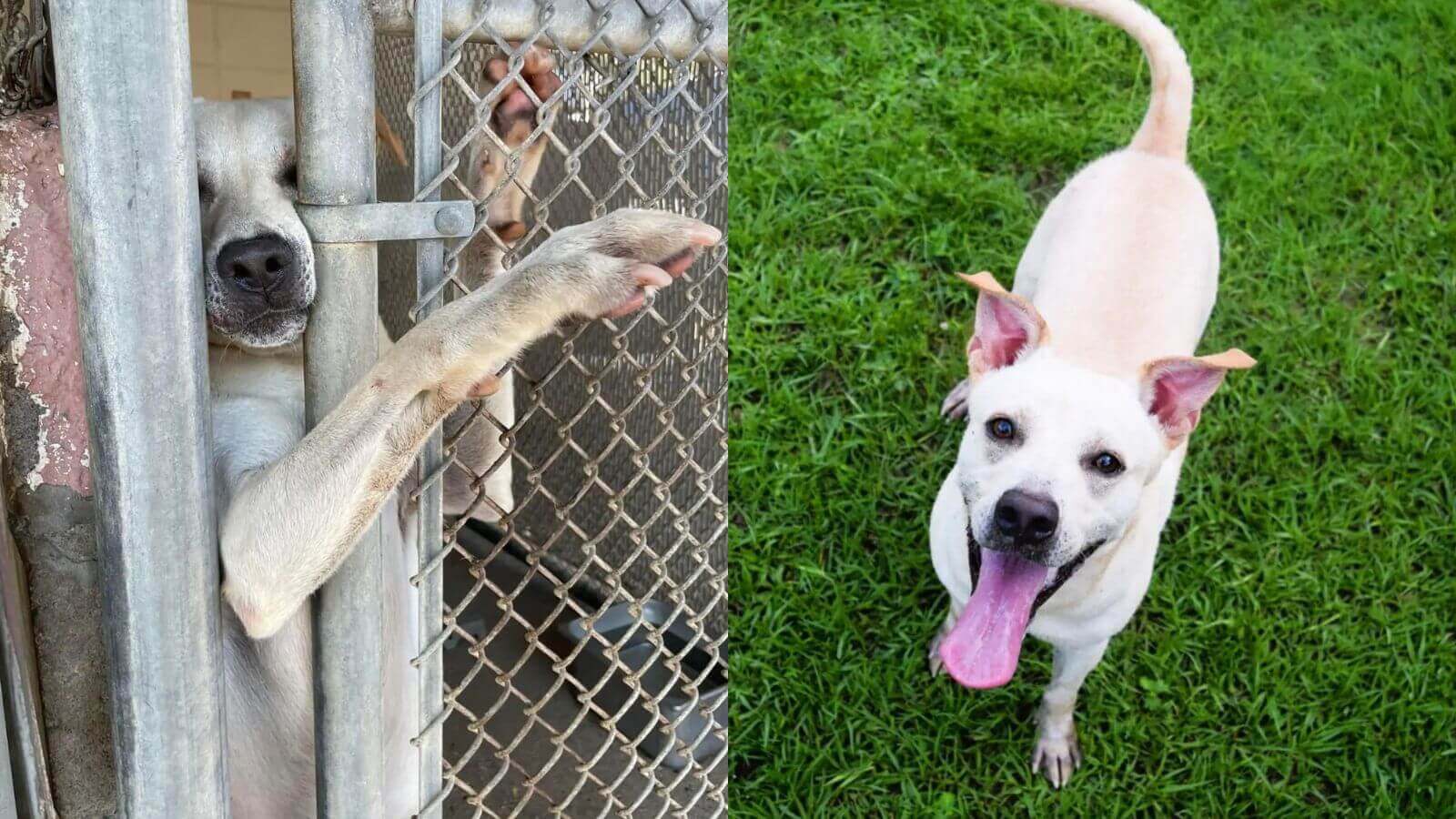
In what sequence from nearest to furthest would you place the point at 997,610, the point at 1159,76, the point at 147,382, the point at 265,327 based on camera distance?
the point at 147,382, the point at 265,327, the point at 997,610, the point at 1159,76

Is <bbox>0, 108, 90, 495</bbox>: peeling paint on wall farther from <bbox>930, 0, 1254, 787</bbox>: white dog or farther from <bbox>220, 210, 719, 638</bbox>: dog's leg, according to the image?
<bbox>930, 0, 1254, 787</bbox>: white dog

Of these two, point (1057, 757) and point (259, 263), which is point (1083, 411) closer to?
point (1057, 757)

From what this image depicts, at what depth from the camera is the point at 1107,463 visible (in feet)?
6.06

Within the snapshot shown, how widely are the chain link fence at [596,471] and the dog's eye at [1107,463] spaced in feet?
2.13

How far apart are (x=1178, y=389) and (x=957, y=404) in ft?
2.82

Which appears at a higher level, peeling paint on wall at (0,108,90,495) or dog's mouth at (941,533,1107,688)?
peeling paint on wall at (0,108,90,495)

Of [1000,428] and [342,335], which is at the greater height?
[342,335]

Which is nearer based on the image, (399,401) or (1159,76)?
(399,401)

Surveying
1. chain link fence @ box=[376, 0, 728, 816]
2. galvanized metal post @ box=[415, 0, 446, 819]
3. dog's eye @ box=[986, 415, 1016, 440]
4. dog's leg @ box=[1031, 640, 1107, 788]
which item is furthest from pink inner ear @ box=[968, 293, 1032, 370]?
galvanized metal post @ box=[415, 0, 446, 819]

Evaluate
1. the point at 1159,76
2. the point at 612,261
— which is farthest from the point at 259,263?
the point at 1159,76

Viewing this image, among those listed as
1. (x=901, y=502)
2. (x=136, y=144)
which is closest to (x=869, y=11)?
(x=901, y=502)

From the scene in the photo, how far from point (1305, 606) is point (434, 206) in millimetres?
2245

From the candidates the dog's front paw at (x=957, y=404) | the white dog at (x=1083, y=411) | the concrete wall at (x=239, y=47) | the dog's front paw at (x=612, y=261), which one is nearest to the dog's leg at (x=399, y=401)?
the dog's front paw at (x=612, y=261)

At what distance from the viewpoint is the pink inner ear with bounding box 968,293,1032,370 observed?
6.39 ft
